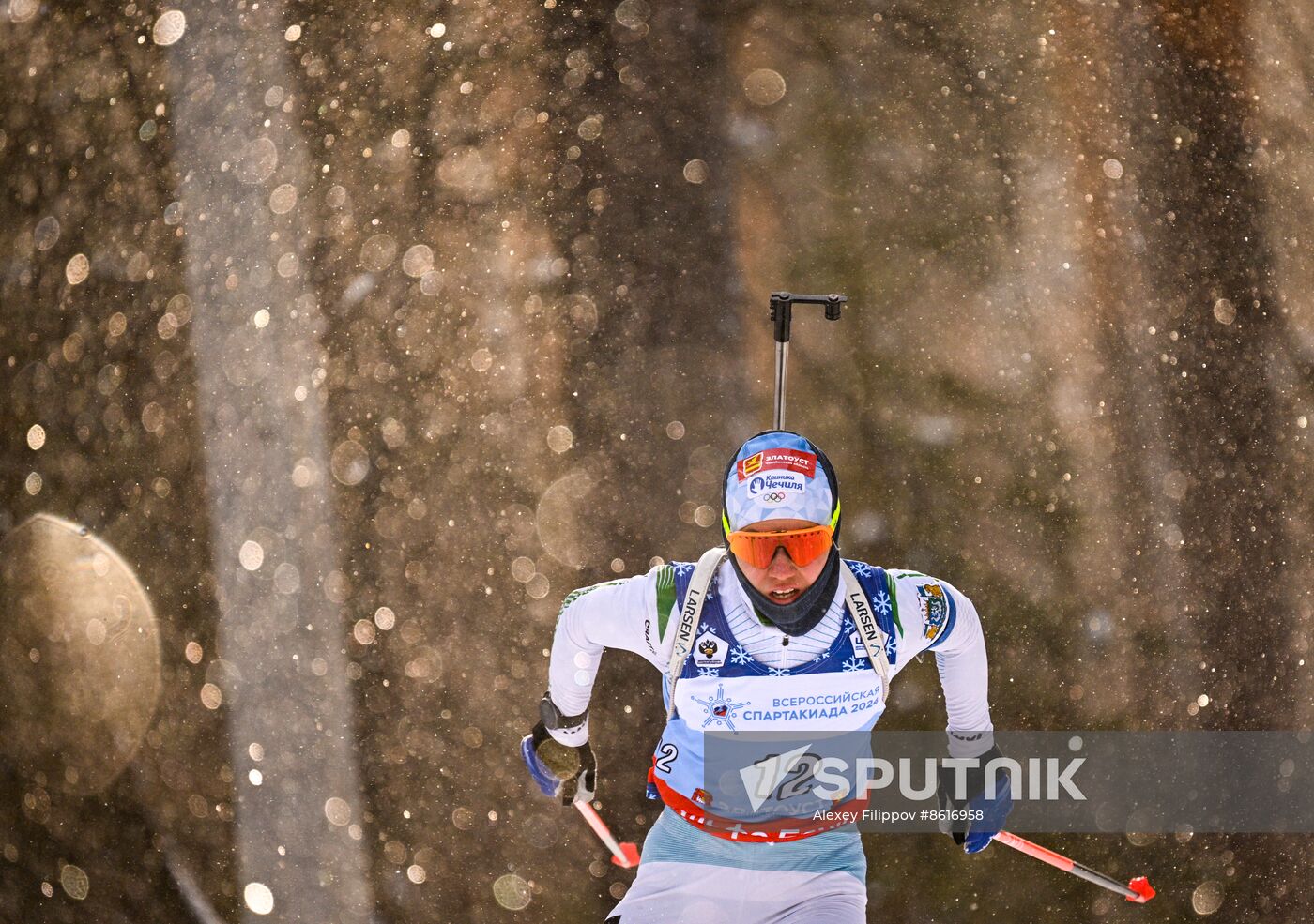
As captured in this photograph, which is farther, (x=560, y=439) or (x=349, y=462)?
(x=349, y=462)

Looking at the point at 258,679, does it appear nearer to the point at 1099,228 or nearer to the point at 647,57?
the point at 647,57

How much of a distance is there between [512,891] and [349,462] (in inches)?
51.9

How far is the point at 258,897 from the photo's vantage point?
3010 millimetres

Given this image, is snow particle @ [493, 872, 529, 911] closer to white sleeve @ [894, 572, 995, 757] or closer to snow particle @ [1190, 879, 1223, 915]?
white sleeve @ [894, 572, 995, 757]

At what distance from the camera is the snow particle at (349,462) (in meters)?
2.86

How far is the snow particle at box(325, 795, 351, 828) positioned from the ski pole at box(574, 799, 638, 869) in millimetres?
707

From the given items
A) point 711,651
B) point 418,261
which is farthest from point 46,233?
point 711,651

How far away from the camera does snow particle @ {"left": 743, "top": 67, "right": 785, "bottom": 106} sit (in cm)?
286

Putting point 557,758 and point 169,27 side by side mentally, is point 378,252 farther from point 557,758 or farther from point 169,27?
point 557,758

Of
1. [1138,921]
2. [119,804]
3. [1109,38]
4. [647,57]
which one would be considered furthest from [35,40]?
[1138,921]

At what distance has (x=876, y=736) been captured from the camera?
2.79 metres

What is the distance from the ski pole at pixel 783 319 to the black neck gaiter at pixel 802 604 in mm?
422

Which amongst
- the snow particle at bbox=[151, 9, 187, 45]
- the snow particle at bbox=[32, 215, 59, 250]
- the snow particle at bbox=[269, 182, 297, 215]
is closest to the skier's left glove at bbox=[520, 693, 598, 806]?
the snow particle at bbox=[269, 182, 297, 215]

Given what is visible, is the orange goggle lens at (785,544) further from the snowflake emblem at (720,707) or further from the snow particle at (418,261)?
the snow particle at (418,261)
